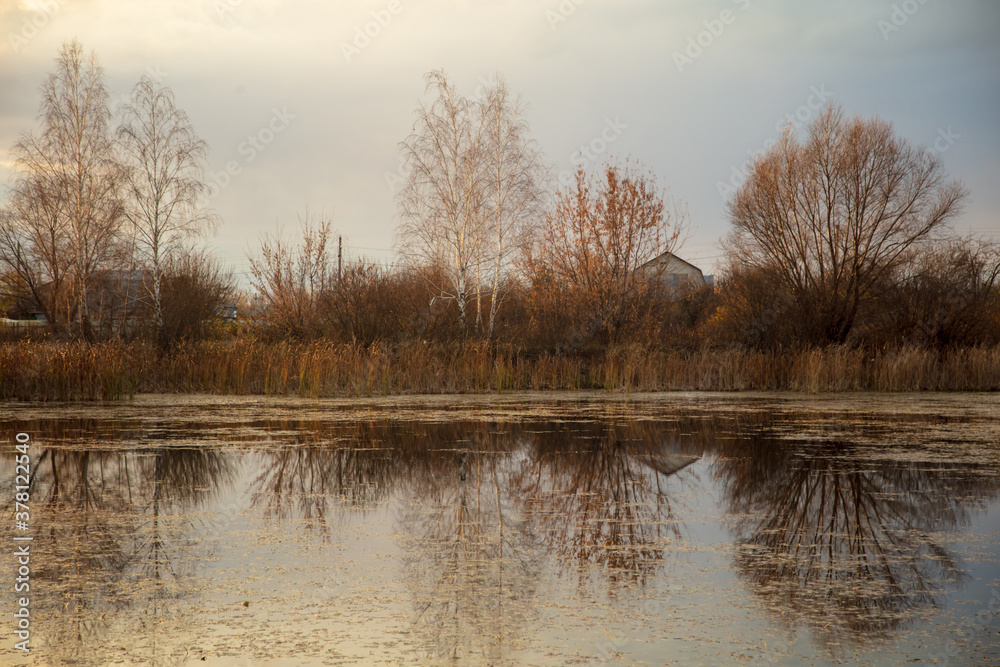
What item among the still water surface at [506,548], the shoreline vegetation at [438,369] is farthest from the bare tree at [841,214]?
the still water surface at [506,548]

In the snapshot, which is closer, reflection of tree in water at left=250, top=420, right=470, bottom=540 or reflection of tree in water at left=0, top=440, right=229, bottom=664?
reflection of tree in water at left=0, top=440, right=229, bottom=664

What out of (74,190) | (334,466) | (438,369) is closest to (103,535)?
(334,466)

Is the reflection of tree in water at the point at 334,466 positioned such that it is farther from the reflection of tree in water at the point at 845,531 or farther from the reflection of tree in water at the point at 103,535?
the reflection of tree in water at the point at 845,531

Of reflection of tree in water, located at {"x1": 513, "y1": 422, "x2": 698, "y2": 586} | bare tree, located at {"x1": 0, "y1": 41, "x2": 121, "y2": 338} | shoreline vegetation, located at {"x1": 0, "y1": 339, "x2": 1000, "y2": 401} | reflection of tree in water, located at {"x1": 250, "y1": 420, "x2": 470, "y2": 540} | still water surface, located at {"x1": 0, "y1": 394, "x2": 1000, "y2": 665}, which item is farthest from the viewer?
bare tree, located at {"x1": 0, "y1": 41, "x2": 121, "y2": 338}

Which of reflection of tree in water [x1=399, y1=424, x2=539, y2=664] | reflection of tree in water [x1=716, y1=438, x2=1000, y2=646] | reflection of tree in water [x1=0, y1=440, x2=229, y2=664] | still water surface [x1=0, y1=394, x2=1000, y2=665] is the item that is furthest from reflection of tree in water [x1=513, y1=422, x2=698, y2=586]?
reflection of tree in water [x1=0, y1=440, x2=229, y2=664]

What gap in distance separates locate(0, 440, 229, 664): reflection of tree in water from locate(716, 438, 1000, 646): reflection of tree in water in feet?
8.44

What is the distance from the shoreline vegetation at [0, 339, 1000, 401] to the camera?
12055 millimetres

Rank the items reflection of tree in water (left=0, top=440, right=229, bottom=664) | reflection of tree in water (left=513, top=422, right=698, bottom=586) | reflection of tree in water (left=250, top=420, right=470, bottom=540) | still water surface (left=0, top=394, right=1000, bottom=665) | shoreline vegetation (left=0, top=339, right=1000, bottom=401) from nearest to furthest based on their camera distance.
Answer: still water surface (left=0, top=394, right=1000, bottom=665)
reflection of tree in water (left=0, top=440, right=229, bottom=664)
reflection of tree in water (left=513, top=422, right=698, bottom=586)
reflection of tree in water (left=250, top=420, right=470, bottom=540)
shoreline vegetation (left=0, top=339, right=1000, bottom=401)

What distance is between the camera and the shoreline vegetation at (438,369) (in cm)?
1205

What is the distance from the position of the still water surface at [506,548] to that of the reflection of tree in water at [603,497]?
3 centimetres

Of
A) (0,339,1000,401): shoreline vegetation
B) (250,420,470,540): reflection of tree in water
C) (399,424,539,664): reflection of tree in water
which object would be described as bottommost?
(399,424,539,664): reflection of tree in water

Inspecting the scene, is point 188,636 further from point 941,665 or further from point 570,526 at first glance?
point 941,665

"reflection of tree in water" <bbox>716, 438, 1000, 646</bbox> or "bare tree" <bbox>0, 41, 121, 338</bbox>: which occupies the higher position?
"bare tree" <bbox>0, 41, 121, 338</bbox>

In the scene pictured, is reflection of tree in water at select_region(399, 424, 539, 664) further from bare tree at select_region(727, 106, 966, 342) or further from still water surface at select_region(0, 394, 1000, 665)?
bare tree at select_region(727, 106, 966, 342)
